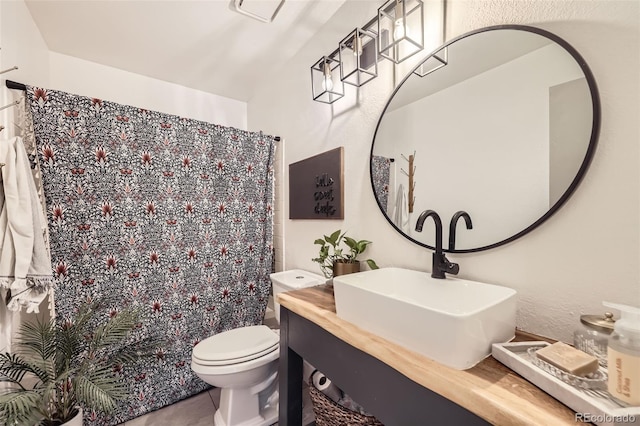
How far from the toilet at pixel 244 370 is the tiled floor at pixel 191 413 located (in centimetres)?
14

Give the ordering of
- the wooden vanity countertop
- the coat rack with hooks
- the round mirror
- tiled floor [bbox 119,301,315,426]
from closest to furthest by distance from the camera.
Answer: the wooden vanity countertop, the round mirror, the coat rack with hooks, tiled floor [bbox 119,301,315,426]

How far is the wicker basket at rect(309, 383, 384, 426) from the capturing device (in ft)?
3.36

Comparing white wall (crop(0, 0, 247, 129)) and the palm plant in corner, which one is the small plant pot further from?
white wall (crop(0, 0, 247, 129))

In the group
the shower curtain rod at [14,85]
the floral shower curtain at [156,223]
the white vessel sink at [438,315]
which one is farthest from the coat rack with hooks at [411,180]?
the shower curtain rod at [14,85]

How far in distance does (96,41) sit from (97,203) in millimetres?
1322

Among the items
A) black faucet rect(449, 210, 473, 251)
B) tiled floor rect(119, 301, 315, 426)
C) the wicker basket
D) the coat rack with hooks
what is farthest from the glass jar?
tiled floor rect(119, 301, 315, 426)

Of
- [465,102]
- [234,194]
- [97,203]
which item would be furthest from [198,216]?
[465,102]

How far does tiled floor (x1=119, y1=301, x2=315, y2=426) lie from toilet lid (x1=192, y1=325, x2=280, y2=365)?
1.57 feet

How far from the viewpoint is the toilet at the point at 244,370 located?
130 cm

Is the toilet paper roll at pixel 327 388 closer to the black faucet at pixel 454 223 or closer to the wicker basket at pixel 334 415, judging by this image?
the wicker basket at pixel 334 415

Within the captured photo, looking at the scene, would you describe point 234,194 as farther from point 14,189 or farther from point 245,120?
point 245,120

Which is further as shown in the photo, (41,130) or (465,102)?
(41,130)

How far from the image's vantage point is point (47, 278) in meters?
1.20

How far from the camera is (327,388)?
120cm
